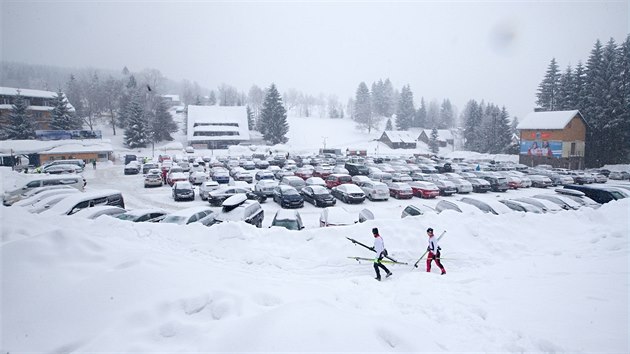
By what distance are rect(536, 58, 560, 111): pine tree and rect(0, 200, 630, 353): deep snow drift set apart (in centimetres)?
7211

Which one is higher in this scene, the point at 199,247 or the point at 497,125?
the point at 497,125

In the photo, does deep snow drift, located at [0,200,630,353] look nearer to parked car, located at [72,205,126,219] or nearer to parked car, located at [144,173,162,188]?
parked car, located at [72,205,126,219]

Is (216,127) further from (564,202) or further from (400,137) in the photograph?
(564,202)

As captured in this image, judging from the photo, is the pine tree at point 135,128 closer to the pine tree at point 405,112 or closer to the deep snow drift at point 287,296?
the deep snow drift at point 287,296

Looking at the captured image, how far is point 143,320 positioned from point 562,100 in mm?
72982

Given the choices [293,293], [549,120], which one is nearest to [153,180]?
[293,293]

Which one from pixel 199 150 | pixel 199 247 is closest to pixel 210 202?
pixel 199 247

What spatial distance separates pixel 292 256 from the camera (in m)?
10.9

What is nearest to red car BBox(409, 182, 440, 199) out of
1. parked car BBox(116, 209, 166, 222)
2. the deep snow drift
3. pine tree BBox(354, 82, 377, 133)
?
the deep snow drift

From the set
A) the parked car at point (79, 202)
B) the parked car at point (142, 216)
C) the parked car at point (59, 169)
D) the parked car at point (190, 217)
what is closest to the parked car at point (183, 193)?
the parked car at point (79, 202)

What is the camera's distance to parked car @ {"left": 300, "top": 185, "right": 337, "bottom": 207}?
74.9 ft

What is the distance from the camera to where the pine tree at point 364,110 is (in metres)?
104

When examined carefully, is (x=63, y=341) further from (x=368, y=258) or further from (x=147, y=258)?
(x=368, y=258)

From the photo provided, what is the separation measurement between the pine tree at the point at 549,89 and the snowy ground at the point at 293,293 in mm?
70780
